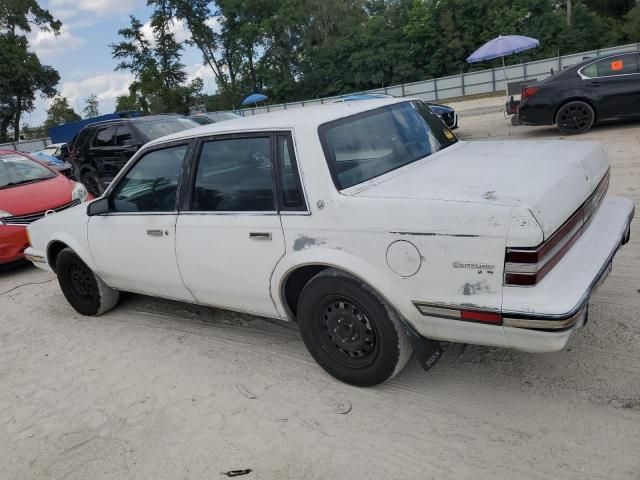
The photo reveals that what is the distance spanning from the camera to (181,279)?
3.83 m

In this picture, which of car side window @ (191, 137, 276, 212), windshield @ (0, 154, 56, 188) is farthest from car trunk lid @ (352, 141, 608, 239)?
windshield @ (0, 154, 56, 188)

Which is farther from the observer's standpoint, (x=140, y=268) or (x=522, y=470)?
(x=140, y=268)

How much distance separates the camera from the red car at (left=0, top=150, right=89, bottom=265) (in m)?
6.53

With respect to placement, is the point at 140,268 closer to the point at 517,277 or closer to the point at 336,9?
the point at 517,277

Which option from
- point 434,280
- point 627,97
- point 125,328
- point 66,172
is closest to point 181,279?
point 125,328


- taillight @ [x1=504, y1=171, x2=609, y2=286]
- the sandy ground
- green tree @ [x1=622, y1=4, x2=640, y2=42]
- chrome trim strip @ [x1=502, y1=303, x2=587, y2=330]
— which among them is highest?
green tree @ [x1=622, y1=4, x2=640, y2=42]

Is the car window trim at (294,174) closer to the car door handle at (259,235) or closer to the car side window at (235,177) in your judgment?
the car side window at (235,177)

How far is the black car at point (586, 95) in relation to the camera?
945 cm

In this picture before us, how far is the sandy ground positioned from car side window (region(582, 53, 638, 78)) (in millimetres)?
6628

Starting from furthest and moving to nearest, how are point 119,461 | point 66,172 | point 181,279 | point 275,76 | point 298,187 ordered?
1. point 275,76
2. point 66,172
3. point 181,279
4. point 298,187
5. point 119,461

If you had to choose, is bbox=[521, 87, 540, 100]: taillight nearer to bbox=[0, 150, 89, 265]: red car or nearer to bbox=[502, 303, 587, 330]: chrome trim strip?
bbox=[0, 150, 89, 265]: red car

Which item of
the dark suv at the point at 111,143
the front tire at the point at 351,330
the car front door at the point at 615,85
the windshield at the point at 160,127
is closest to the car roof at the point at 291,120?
the front tire at the point at 351,330

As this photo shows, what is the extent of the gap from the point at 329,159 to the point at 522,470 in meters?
1.86

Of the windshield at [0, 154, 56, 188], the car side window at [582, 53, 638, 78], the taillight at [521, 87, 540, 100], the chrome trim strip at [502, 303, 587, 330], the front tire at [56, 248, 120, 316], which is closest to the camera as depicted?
the chrome trim strip at [502, 303, 587, 330]
